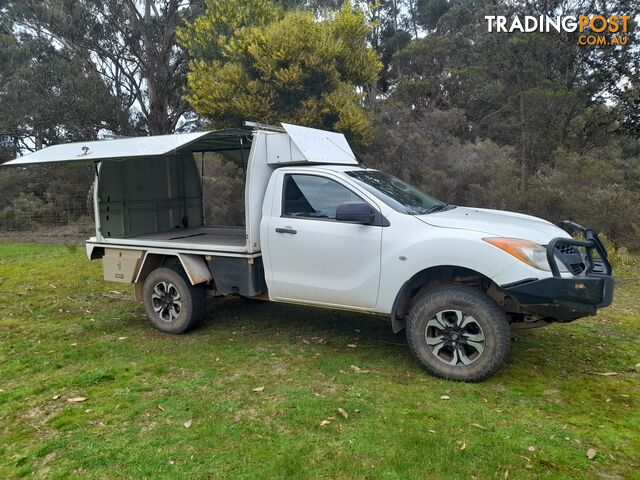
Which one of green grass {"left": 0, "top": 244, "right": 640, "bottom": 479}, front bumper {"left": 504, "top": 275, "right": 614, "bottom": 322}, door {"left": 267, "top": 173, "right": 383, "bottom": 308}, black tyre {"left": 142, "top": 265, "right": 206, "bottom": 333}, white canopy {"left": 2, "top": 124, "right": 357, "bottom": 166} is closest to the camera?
green grass {"left": 0, "top": 244, "right": 640, "bottom": 479}

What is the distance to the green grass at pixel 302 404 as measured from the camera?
3.20 metres

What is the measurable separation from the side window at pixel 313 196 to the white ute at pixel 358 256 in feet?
0.04

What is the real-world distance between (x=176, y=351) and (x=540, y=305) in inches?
138

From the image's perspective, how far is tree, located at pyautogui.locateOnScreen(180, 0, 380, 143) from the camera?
11836 millimetres

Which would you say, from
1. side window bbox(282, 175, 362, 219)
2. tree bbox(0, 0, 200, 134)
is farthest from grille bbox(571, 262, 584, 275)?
tree bbox(0, 0, 200, 134)

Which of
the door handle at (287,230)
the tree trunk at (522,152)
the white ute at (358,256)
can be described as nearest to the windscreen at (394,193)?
the white ute at (358,256)

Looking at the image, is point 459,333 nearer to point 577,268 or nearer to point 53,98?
point 577,268

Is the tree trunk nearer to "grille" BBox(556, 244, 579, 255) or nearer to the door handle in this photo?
"grille" BBox(556, 244, 579, 255)

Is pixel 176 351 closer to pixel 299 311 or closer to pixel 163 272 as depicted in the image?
pixel 163 272

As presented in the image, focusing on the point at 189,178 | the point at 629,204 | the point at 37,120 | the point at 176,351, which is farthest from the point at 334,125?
the point at 37,120

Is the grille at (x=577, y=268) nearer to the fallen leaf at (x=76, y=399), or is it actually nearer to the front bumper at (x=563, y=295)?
the front bumper at (x=563, y=295)

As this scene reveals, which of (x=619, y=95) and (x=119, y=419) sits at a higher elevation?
(x=619, y=95)

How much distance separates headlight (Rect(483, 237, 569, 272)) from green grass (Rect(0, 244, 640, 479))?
1.05 metres

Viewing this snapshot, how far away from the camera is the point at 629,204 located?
11023 mm
